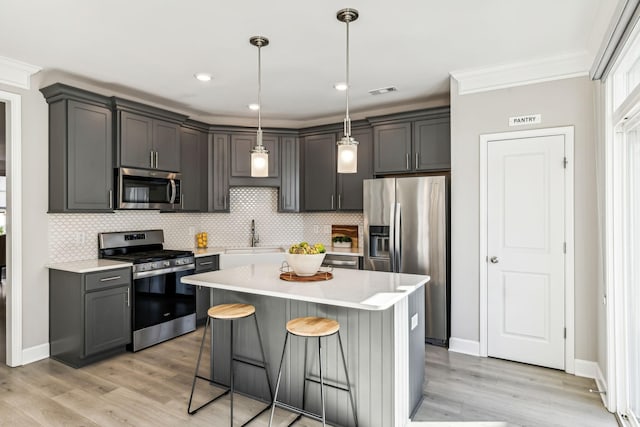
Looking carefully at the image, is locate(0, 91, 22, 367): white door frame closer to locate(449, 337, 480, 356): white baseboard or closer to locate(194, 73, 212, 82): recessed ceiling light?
locate(194, 73, 212, 82): recessed ceiling light

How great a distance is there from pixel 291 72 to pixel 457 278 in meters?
2.57

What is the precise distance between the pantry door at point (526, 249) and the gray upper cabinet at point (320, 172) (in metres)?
2.07

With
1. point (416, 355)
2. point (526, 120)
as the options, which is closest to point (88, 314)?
point (416, 355)

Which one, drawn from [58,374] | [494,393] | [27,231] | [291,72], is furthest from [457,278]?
[27,231]

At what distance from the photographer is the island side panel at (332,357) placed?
2.32 meters

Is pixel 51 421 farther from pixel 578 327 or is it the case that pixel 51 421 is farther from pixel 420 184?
pixel 578 327

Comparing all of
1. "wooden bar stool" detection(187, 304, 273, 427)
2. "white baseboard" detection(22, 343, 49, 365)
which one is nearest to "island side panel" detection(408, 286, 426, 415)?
"wooden bar stool" detection(187, 304, 273, 427)

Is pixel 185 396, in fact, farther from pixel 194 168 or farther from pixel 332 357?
pixel 194 168

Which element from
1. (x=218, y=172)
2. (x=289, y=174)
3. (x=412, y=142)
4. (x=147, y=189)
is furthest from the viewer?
(x=289, y=174)

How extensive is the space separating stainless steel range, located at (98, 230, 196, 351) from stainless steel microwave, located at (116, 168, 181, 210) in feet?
1.54

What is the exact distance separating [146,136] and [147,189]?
0.58 meters

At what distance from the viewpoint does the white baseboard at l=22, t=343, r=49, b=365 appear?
11.3 ft

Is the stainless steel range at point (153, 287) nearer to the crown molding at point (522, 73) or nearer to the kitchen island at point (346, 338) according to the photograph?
the kitchen island at point (346, 338)

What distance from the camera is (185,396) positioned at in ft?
9.39
